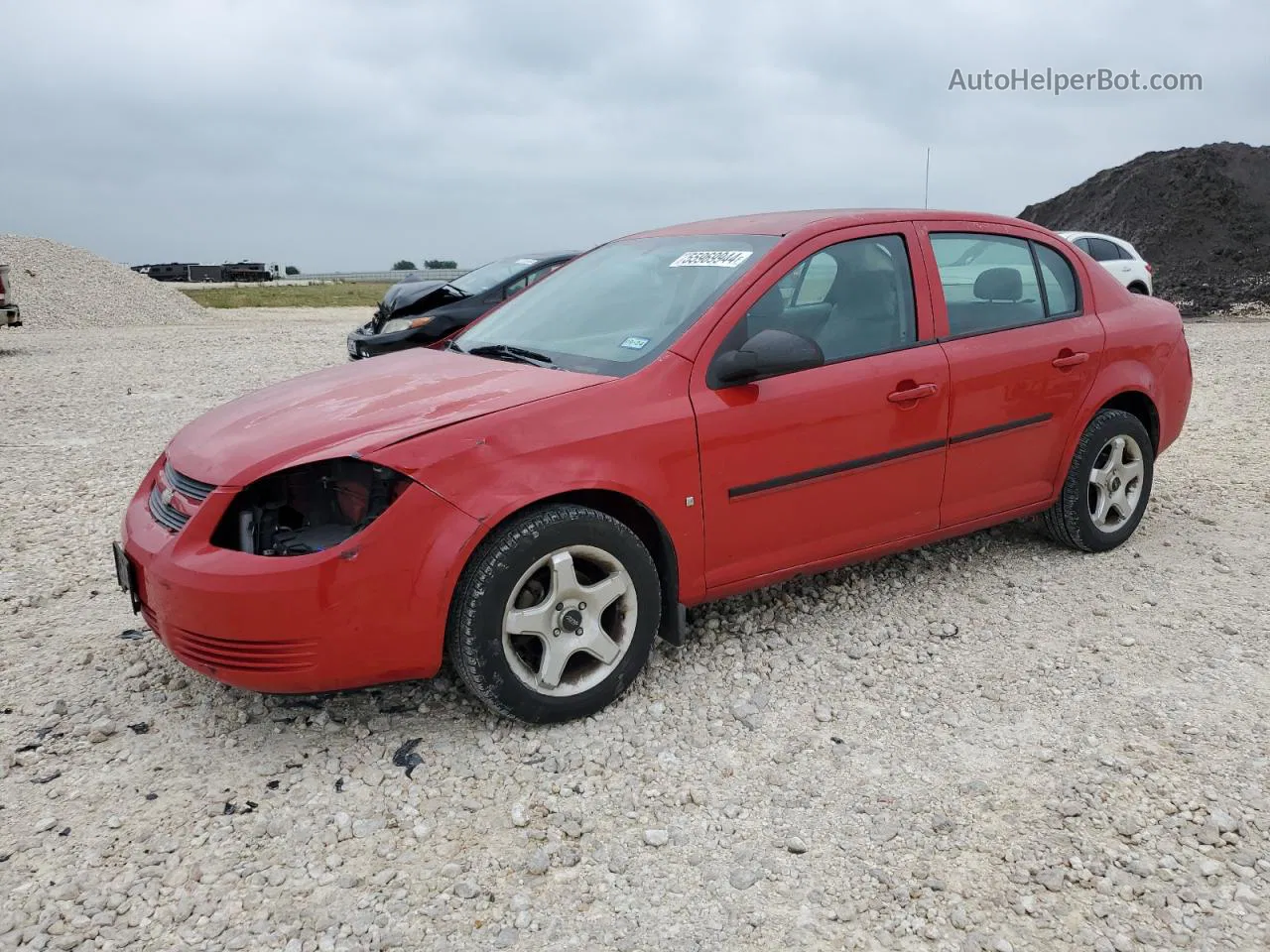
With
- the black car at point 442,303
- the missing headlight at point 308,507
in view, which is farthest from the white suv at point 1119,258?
the missing headlight at point 308,507

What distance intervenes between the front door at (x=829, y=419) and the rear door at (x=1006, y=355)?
109mm

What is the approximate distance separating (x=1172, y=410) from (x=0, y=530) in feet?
20.7

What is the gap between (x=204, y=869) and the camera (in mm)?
2590

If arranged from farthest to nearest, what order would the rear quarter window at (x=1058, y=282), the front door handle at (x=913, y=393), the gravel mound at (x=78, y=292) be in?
the gravel mound at (x=78, y=292), the rear quarter window at (x=1058, y=282), the front door handle at (x=913, y=393)

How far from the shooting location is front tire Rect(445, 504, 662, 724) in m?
3.00

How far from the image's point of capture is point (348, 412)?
127 inches

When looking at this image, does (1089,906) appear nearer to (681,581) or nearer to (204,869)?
(681,581)

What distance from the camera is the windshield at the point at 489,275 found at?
35.6ft

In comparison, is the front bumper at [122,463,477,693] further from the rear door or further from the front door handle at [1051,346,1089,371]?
the front door handle at [1051,346,1089,371]

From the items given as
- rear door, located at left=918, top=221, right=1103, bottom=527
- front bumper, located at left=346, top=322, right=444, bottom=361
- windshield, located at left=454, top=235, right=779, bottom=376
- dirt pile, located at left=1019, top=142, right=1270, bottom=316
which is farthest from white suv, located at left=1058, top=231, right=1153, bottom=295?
windshield, located at left=454, top=235, right=779, bottom=376

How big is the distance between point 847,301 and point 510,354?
1345 mm

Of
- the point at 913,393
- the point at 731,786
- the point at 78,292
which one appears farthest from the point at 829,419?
the point at 78,292

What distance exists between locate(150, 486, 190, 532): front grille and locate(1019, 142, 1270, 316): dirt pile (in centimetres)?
2399

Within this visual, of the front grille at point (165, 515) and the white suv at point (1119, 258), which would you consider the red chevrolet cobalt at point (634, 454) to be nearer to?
the front grille at point (165, 515)
